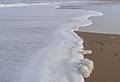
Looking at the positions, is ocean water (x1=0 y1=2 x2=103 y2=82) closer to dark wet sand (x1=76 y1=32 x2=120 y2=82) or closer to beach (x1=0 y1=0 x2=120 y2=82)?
beach (x1=0 y1=0 x2=120 y2=82)

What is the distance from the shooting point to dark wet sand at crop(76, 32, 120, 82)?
657cm

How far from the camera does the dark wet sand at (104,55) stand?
21.6 feet

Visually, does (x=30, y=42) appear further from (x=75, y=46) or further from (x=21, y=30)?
(x=21, y=30)

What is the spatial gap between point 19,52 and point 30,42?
1437 mm

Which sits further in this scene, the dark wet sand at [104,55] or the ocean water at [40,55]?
the ocean water at [40,55]

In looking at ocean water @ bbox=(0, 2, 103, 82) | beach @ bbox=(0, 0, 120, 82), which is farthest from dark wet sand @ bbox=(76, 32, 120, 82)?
ocean water @ bbox=(0, 2, 103, 82)

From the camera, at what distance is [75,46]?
940 cm

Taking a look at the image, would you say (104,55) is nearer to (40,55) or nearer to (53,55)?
(53,55)

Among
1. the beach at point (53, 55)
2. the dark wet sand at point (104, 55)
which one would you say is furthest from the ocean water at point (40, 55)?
the dark wet sand at point (104, 55)

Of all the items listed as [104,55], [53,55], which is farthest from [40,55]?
[104,55]

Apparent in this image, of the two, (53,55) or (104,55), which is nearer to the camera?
(104,55)

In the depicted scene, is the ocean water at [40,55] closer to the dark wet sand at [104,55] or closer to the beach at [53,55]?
the beach at [53,55]

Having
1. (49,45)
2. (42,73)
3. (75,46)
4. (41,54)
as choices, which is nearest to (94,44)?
(75,46)

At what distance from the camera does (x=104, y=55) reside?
8.30 m
